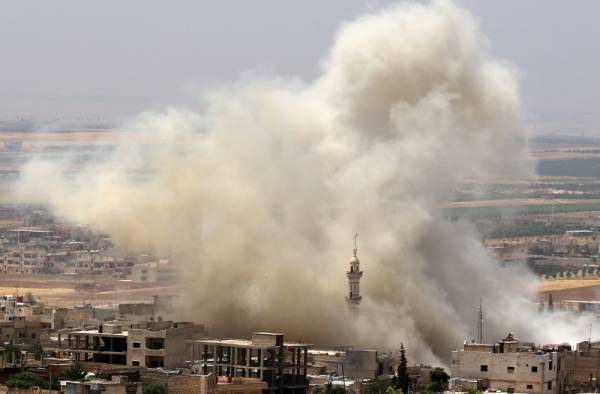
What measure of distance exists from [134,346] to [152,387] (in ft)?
22.1

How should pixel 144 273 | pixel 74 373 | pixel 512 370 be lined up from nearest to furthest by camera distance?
1. pixel 74 373
2. pixel 512 370
3. pixel 144 273

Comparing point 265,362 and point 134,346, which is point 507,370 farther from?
point 134,346

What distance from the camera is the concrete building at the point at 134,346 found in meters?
48.5

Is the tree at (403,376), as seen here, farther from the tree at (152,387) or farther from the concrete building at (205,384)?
the tree at (152,387)

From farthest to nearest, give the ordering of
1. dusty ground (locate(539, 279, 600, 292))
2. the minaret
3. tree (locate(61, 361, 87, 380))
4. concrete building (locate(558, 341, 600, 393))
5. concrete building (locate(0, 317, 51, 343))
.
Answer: dusty ground (locate(539, 279, 600, 292)), concrete building (locate(0, 317, 51, 343)), the minaret, concrete building (locate(558, 341, 600, 393)), tree (locate(61, 361, 87, 380))

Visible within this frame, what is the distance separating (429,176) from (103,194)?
941 cm

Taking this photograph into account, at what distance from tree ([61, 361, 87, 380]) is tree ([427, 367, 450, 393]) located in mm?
6059

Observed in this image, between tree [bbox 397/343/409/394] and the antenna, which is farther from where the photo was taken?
the antenna

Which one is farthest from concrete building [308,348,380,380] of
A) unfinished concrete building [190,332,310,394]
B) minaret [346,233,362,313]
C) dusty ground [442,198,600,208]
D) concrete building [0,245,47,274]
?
concrete building [0,245,47,274]

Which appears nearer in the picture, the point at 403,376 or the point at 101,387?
the point at 101,387

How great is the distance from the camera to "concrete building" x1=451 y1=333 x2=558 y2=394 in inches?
1777

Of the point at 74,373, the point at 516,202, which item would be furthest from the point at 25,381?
the point at 516,202

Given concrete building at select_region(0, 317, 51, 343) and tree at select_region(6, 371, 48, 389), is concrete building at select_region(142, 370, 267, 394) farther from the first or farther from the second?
concrete building at select_region(0, 317, 51, 343)

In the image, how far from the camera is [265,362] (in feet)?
146
